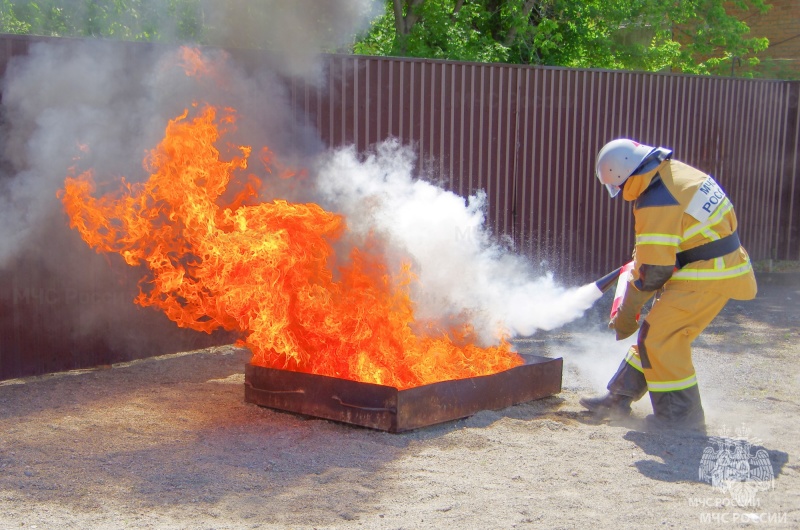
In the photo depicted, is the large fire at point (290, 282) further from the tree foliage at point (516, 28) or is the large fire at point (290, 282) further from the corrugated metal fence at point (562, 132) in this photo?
the tree foliage at point (516, 28)

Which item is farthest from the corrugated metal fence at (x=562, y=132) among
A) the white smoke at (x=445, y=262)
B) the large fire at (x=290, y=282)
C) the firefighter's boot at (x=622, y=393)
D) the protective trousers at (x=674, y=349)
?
the protective trousers at (x=674, y=349)

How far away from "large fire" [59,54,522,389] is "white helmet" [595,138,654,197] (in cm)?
156

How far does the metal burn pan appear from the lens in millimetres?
5336

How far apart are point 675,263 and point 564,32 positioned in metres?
11.9

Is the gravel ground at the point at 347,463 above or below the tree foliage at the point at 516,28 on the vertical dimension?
below

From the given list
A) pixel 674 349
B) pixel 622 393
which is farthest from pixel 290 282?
pixel 674 349

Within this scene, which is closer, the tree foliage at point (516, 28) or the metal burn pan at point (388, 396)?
the metal burn pan at point (388, 396)

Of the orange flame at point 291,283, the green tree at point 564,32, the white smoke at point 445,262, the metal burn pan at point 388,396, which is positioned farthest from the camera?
the green tree at point 564,32

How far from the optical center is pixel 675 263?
218 inches

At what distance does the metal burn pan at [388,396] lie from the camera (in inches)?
210

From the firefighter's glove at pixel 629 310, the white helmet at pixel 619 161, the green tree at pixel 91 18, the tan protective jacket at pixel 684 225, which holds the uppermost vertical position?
the green tree at pixel 91 18

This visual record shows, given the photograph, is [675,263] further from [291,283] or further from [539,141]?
[539,141]

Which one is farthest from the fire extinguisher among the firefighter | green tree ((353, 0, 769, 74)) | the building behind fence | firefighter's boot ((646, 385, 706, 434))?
green tree ((353, 0, 769, 74))

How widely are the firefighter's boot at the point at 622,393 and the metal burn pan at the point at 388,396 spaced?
1.63 feet
